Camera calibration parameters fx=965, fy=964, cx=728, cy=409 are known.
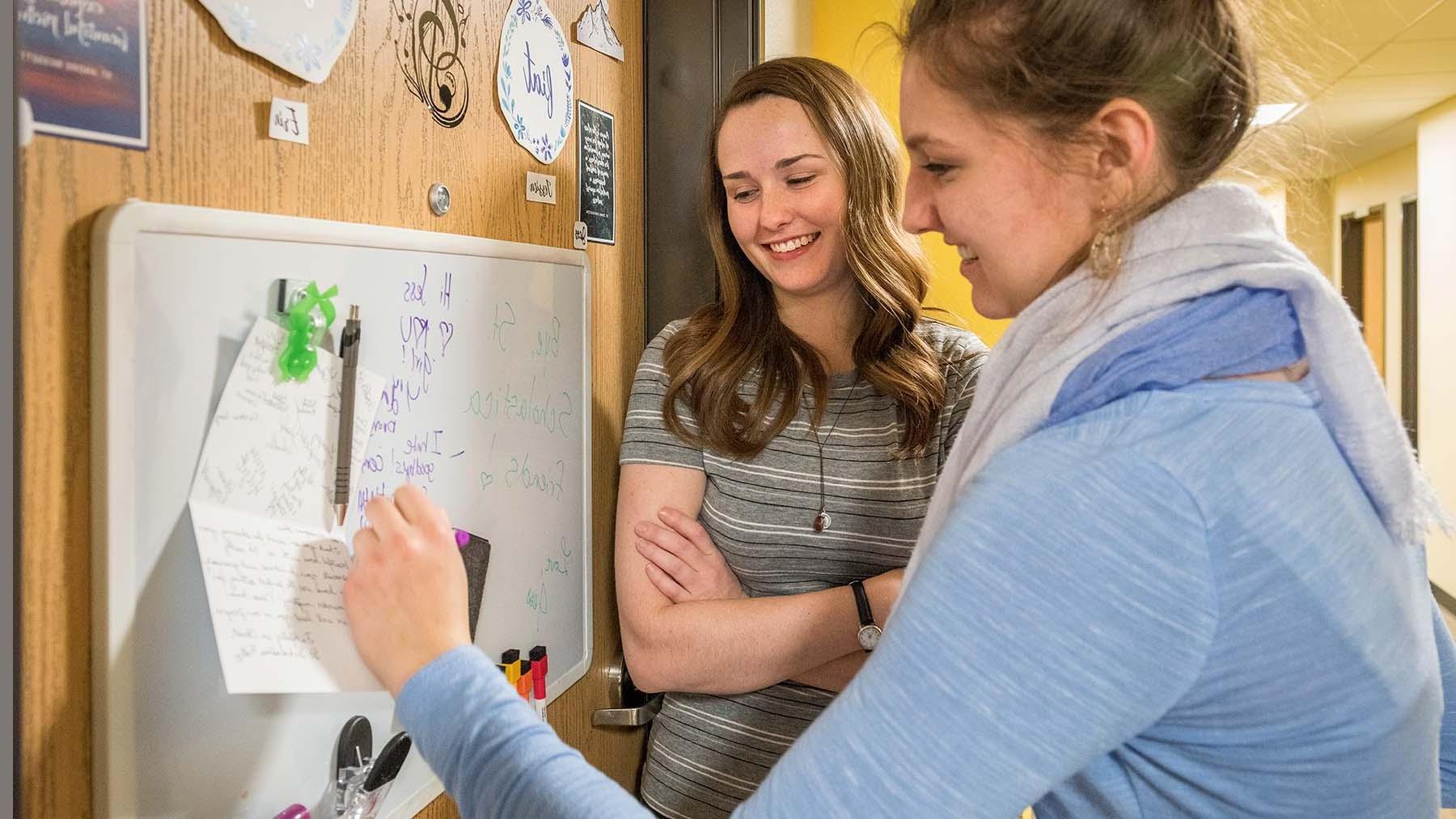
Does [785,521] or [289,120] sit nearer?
[289,120]

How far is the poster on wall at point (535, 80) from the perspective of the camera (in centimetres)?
122

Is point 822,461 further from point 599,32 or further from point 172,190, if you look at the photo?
point 172,190

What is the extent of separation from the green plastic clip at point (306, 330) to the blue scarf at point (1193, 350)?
63 centimetres

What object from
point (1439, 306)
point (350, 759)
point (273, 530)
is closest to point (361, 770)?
point (350, 759)

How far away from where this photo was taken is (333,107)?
911mm

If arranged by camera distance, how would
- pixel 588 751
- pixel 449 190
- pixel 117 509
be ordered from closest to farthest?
1. pixel 117 509
2. pixel 449 190
3. pixel 588 751

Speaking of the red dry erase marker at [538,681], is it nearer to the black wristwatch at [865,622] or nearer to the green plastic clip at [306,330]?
the black wristwatch at [865,622]

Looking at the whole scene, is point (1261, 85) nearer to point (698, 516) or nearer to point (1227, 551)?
point (1227, 551)

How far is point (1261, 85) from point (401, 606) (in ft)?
2.69

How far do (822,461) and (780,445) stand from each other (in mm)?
64

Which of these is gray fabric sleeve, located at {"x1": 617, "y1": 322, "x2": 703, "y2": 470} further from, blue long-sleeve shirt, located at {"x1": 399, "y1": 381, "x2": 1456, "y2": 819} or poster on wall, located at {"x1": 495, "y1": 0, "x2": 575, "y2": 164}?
blue long-sleeve shirt, located at {"x1": 399, "y1": 381, "x2": 1456, "y2": 819}

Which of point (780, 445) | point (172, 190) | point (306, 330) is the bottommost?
point (780, 445)

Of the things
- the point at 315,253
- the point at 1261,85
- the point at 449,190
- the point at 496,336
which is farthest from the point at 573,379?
the point at 1261,85

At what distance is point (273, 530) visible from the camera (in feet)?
2.73
